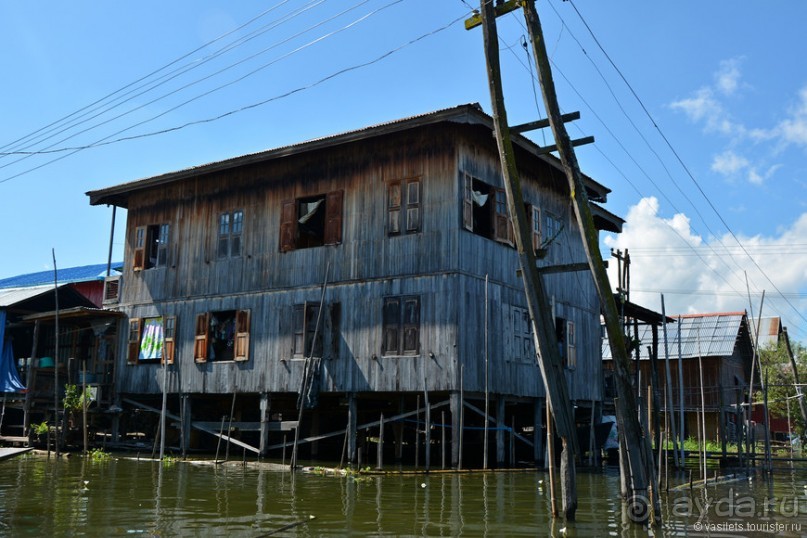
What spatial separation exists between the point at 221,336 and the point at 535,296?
14845 millimetres

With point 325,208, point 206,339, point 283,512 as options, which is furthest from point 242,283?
point 283,512

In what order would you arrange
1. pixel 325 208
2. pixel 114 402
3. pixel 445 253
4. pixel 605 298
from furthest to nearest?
pixel 114 402, pixel 325 208, pixel 445 253, pixel 605 298

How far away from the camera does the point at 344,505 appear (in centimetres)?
1159

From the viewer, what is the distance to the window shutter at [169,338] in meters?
22.2

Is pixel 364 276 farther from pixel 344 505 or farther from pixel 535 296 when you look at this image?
pixel 535 296

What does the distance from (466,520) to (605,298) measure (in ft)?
11.5

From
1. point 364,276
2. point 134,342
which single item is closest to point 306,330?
point 364,276

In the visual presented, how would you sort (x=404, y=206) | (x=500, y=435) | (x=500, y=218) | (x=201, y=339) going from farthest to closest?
1. (x=201, y=339)
2. (x=500, y=218)
3. (x=404, y=206)
4. (x=500, y=435)

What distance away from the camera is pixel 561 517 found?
10.4 meters

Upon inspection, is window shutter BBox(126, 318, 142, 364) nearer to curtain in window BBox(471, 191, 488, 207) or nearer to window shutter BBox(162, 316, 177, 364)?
window shutter BBox(162, 316, 177, 364)

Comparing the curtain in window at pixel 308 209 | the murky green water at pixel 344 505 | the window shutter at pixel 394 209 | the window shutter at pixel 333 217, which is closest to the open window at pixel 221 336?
the curtain in window at pixel 308 209

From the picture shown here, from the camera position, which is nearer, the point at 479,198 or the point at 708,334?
the point at 479,198

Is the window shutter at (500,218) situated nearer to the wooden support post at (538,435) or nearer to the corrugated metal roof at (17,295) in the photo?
the wooden support post at (538,435)

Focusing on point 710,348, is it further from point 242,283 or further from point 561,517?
point 561,517
